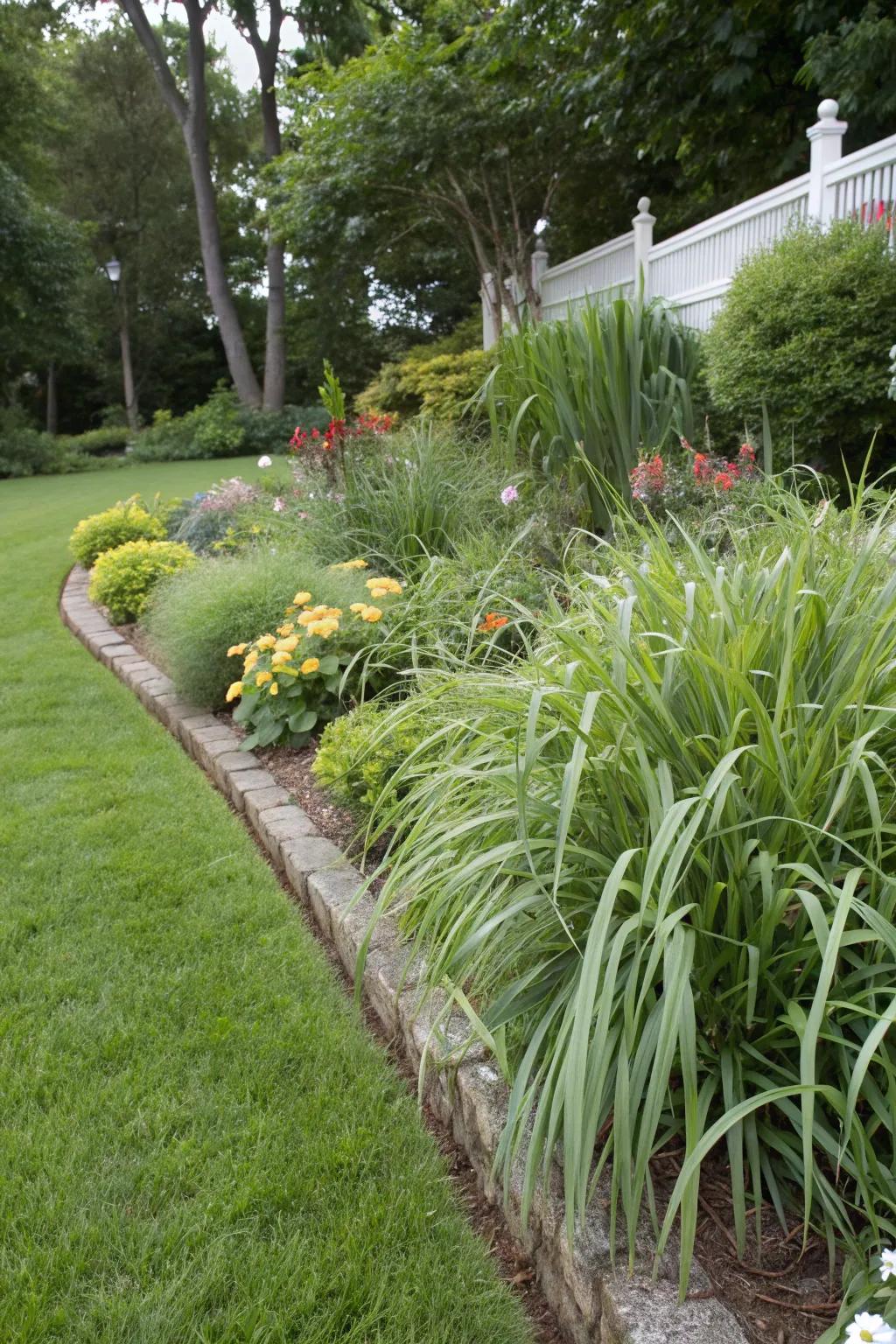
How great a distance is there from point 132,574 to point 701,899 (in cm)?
482

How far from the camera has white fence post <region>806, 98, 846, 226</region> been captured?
18.6 feet

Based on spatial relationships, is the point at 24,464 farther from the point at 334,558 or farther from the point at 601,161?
the point at 334,558

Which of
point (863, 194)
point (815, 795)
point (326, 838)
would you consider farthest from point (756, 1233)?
point (863, 194)

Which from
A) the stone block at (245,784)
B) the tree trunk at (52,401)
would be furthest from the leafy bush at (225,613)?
the tree trunk at (52,401)

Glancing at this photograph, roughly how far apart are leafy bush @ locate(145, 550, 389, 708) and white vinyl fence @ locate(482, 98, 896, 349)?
2.40 metres

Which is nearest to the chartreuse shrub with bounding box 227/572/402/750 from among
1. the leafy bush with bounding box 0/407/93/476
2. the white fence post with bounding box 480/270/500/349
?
the white fence post with bounding box 480/270/500/349

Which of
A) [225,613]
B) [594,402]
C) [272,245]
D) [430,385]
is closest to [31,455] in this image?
[272,245]

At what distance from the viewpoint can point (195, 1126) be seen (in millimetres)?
1701

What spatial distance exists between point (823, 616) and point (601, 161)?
1258 centimetres

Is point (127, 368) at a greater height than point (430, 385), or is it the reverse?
point (127, 368)

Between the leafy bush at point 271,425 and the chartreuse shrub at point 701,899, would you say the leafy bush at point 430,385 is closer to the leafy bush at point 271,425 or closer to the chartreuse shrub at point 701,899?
the leafy bush at point 271,425

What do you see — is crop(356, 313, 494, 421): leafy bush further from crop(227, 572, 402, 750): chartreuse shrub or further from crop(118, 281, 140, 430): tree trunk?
crop(118, 281, 140, 430): tree trunk

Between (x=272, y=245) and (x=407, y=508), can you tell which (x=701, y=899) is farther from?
(x=272, y=245)

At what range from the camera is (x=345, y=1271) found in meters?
1.41
